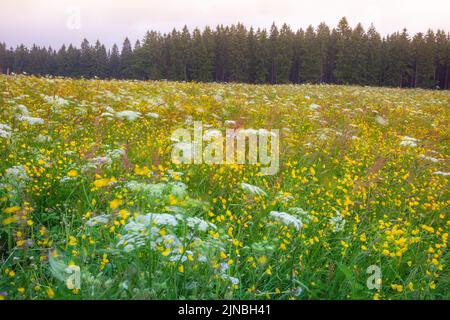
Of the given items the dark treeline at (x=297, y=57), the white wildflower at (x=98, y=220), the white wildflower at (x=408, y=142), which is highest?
the dark treeline at (x=297, y=57)

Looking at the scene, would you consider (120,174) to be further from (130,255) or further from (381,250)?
(381,250)

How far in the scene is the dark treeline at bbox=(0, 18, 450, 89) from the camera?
65.3 metres

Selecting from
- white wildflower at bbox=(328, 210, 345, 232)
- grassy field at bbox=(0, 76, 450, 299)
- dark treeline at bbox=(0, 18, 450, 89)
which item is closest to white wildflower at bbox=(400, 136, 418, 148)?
grassy field at bbox=(0, 76, 450, 299)

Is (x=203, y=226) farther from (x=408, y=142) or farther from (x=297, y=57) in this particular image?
(x=297, y=57)

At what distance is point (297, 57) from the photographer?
237 feet

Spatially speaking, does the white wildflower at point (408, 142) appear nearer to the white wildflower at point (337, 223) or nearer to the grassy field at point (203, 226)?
the grassy field at point (203, 226)

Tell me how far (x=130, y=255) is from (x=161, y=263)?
0.22 meters

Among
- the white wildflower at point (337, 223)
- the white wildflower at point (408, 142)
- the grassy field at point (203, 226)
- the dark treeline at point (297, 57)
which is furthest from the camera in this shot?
the dark treeline at point (297, 57)

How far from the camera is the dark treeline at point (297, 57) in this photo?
214ft

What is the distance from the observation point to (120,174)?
439 centimetres

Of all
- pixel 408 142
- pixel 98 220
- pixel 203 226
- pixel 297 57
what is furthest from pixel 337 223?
pixel 297 57

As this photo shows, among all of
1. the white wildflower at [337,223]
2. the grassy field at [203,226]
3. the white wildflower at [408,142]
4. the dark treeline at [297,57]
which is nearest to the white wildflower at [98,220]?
the grassy field at [203,226]

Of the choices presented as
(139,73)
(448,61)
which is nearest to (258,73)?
(139,73)
